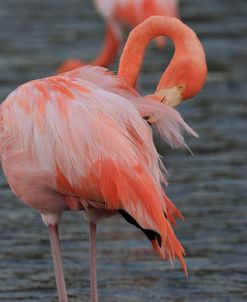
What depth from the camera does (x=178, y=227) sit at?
8.08 meters

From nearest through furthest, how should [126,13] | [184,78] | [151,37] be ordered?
1. [184,78]
2. [151,37]
3. [126,13]

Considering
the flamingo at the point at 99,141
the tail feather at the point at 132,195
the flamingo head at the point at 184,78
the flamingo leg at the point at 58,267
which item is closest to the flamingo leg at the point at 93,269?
the flamingo at the point at 99,141

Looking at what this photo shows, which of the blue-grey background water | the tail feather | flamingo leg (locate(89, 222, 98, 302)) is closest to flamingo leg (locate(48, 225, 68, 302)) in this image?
flamingo leg (locate(89, 222, 98, 302))

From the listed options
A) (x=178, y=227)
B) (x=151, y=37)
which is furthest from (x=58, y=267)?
(x=178, y=227)

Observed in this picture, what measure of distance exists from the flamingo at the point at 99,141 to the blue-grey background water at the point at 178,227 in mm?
1041

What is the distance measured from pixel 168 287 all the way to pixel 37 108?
5.91 ft

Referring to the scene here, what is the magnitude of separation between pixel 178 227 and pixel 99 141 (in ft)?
8.98

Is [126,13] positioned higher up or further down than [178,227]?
further down

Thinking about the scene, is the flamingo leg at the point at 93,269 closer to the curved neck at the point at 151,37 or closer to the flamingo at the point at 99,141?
the flamingo at the point at 99,141

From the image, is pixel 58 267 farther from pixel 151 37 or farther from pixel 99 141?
pixel 151 37

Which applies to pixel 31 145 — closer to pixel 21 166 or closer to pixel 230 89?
pixel 21 166

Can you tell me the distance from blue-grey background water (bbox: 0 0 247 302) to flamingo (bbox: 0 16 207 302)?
1.04 meters

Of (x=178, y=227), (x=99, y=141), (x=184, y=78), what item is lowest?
(x=178, y=227)

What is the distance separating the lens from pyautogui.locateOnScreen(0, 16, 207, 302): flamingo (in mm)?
5434
